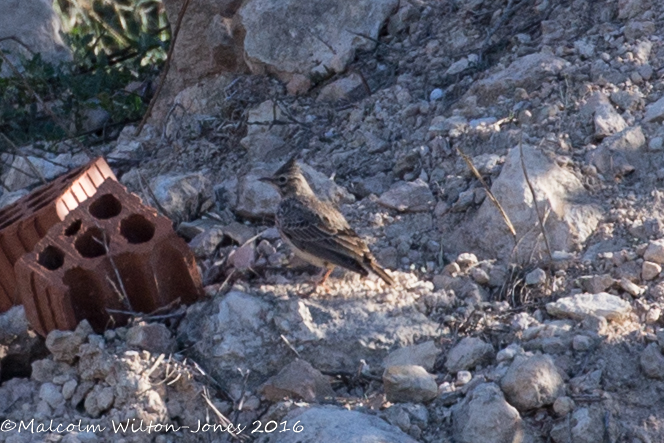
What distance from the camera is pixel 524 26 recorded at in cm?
769

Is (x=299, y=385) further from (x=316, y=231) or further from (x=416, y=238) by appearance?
(x=416, y=238)

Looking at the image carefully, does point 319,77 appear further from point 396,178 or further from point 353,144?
point 396,178

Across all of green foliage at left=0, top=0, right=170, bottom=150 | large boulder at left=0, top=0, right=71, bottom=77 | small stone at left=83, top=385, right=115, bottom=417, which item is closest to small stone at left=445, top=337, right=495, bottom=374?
small stone at left=83, top=385, right=115, bottom=417

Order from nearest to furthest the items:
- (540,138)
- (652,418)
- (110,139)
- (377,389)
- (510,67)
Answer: (652,418) < (377,389) < (540,138) < (510,67) < (110,139)

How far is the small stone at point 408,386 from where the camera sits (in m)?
4.73

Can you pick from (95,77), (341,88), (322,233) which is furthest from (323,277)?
(95,77)

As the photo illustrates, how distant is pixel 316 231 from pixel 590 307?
177 centimetres

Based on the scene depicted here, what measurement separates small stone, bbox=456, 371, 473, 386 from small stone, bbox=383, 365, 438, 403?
142mm

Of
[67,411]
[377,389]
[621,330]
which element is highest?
[67,411]

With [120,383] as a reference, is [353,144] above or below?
below

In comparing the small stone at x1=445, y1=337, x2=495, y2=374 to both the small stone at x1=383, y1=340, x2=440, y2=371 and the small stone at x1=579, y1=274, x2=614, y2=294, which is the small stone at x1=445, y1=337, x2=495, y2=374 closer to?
the small stone at x1=383, y1=340, x2=440, y2=371

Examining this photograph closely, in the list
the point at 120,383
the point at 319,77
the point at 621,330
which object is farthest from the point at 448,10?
the point at 120,383

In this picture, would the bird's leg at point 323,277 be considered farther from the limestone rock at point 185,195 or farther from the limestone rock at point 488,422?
the limestone rock at point 488,422

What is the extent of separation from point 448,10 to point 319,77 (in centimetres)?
115
